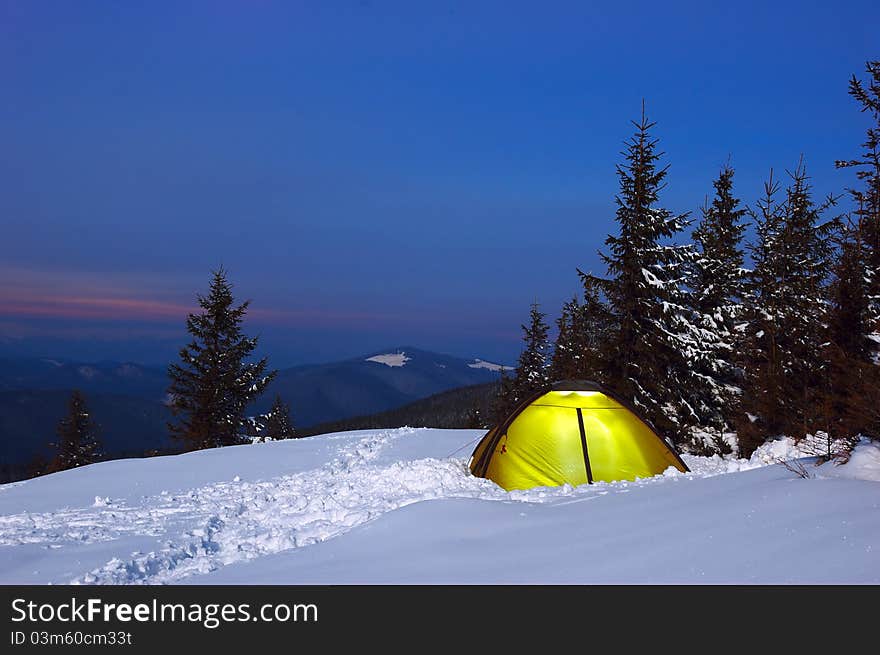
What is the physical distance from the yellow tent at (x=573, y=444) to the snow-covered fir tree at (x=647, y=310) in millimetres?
9013

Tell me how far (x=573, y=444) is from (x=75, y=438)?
43.5 meters

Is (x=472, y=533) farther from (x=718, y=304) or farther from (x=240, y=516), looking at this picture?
(x=718, y=304)

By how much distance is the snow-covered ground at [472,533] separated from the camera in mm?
3748

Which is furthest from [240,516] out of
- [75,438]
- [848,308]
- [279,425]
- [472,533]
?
[279,425]

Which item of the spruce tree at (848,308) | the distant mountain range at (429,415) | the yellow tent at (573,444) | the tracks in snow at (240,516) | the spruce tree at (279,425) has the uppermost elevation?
the spruce tree at (848,308)

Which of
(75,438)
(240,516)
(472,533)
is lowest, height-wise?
(75,438)

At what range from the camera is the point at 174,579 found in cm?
492

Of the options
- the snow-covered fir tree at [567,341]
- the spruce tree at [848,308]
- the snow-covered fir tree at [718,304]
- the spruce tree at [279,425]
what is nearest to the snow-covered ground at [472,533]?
the spruce tree at [848,308]

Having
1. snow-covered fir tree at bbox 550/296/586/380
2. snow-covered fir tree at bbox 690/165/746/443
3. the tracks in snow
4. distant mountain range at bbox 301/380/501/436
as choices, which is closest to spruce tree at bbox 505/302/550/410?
snow-covered fir tree at bbox 550/296/586/380

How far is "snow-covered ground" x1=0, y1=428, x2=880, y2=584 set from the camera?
3748 mm

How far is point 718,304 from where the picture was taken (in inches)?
851

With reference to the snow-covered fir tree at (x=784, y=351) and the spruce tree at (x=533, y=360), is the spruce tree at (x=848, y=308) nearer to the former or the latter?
the snow-covered fir tree at (x=784, y=351)

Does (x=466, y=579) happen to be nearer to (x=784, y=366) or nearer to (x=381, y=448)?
(x=381, y=448)
